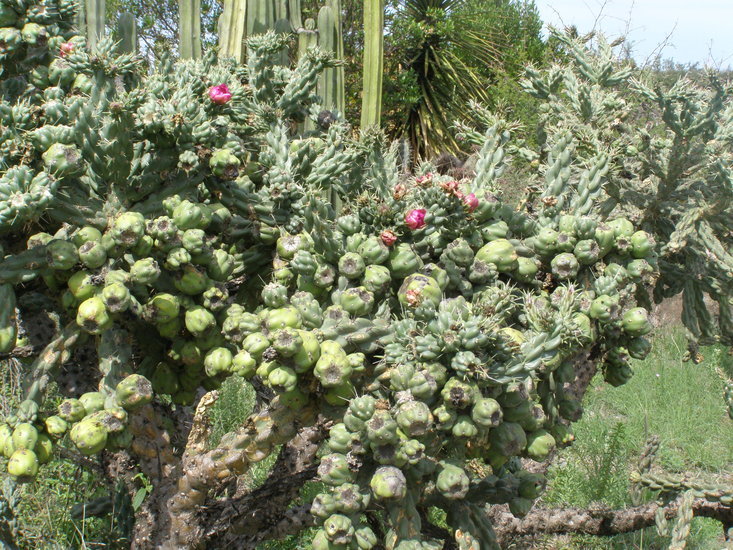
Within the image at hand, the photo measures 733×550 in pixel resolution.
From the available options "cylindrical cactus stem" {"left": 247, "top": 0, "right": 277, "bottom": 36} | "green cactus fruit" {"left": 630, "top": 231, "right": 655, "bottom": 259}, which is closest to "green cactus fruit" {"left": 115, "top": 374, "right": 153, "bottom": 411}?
"green cactus fruit" {"left": 630, "top": 231, "right": 655, "bottom": 259}

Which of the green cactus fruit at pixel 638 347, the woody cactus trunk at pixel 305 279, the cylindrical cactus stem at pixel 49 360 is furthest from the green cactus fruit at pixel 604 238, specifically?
the cylindrical cactus stem at pixel 49 360

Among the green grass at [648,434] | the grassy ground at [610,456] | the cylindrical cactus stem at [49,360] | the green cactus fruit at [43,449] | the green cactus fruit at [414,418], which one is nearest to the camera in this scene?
the green cactus fruit at [414,418]

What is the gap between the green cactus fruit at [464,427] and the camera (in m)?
1.45

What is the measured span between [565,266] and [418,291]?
442mm

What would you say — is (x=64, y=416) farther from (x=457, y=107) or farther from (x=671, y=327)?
(x=457, y=107)

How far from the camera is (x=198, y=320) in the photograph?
1.66 m

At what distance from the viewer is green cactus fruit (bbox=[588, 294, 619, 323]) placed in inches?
66.2

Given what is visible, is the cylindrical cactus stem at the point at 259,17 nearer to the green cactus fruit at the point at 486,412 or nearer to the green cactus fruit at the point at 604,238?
the green cactus fruit at the point at 604,238

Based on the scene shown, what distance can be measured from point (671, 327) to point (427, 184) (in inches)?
288

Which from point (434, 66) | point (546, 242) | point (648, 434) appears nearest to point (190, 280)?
point (546, 242)

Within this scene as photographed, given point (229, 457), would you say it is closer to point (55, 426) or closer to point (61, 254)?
point (55, 426)

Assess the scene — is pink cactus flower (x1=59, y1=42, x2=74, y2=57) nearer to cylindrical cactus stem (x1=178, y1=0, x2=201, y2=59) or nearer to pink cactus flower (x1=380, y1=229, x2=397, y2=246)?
pink cactus flower (x1=380, y1=229, x2=397, y2=246)

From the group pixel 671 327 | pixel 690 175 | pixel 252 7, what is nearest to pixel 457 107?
pixel 671 327

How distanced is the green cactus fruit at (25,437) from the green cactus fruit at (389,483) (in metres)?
0.77
